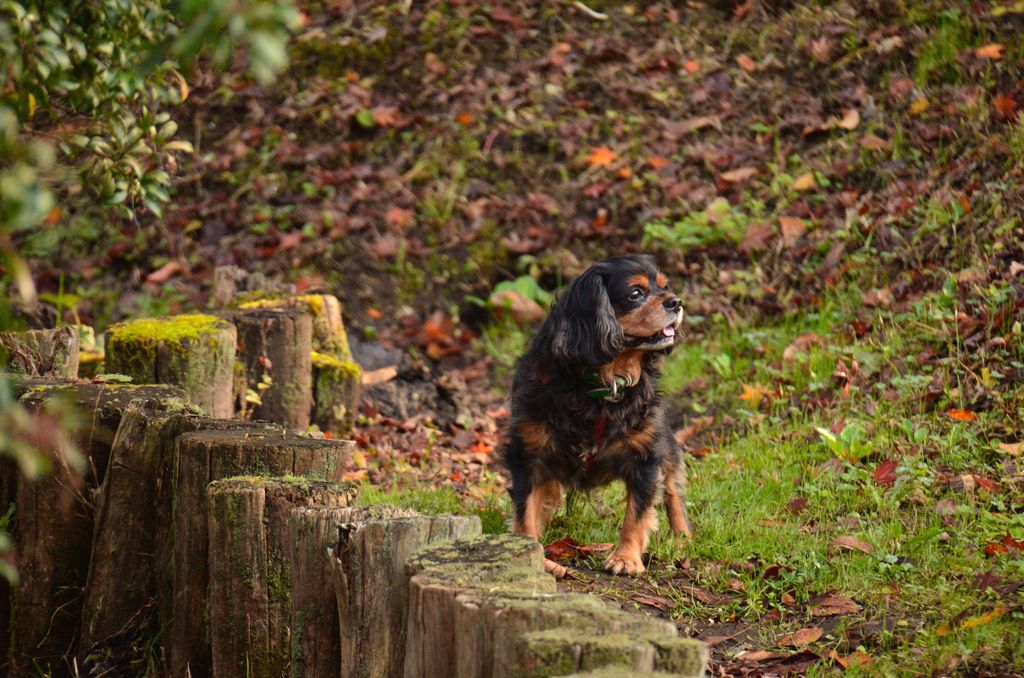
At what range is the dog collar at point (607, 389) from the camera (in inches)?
178

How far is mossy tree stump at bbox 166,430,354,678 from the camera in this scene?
11.3 feet

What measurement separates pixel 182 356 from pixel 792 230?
411 cm

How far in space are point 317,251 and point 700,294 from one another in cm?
292

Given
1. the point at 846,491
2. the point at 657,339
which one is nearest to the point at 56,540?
the point at 657,339

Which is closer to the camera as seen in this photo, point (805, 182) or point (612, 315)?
point (612, 315)

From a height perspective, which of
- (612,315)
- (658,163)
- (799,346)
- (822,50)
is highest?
(822,50)

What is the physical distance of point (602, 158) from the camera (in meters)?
8.68

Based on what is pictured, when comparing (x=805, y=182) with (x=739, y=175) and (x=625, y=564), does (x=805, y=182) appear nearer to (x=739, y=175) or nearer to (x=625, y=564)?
(x=739, y=175)

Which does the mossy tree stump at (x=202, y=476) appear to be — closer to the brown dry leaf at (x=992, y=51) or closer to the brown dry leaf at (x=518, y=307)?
the brown dry leaf at (x=518, y=307)

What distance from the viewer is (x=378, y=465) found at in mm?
5914

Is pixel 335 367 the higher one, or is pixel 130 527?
pixel 335 367

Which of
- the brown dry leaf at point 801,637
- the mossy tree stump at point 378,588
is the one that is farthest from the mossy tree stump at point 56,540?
the brown dry leaf at point 801,637

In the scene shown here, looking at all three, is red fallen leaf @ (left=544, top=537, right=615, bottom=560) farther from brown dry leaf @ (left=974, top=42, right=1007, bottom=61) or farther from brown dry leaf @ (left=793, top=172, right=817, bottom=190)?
brown dry leaf @ (left=974, top=42, right=1007, bottom=61)

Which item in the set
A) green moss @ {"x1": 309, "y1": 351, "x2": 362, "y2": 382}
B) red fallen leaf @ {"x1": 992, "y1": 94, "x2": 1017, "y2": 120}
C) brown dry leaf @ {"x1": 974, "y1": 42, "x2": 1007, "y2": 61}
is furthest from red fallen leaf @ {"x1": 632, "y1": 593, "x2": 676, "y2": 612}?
brown dry leaf @ {"x1": 974, "y1": 42, "x2": 1007, "y2": 61}
